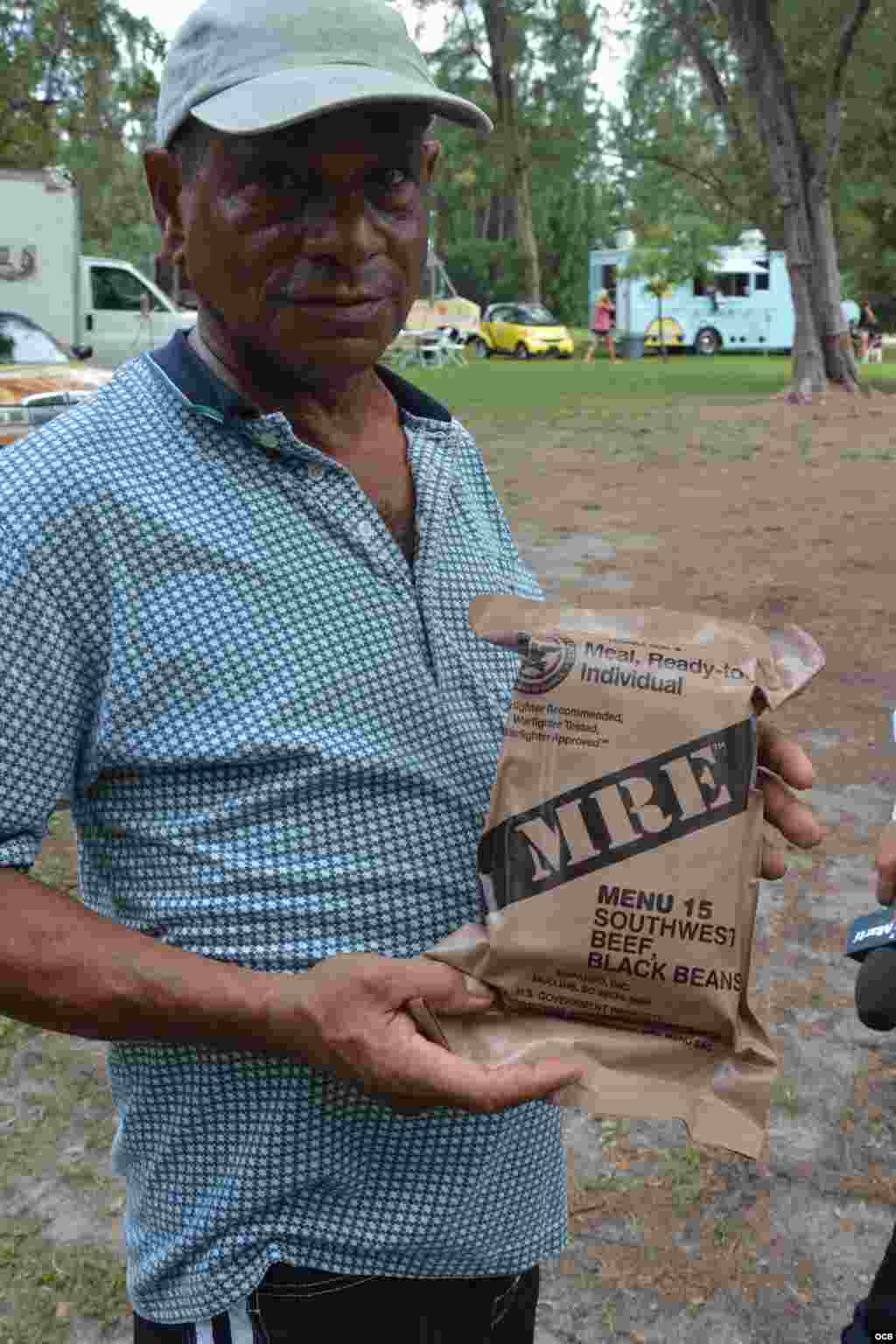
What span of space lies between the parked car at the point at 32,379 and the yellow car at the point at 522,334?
25.5 meters

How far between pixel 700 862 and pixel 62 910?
59 centimetres

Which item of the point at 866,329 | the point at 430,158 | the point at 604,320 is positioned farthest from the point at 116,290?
the point at 866,329

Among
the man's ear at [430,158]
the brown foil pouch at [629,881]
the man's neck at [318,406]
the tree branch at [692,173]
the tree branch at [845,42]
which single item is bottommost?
the brown foil pouch at [629,881]

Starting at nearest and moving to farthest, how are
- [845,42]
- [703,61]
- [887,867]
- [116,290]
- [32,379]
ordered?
[887,867]
[32,379]
[845,42]
[116,290]
[703,61]

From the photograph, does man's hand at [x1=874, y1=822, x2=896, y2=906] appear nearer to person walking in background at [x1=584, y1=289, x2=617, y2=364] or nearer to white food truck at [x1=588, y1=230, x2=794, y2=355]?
person walking in background at [x1=584, y1=289, x2=617, y2=364]

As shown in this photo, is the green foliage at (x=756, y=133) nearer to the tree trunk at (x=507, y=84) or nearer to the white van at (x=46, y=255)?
the tree trunk at (x=507, y=84)

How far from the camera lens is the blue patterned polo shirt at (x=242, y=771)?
129cm

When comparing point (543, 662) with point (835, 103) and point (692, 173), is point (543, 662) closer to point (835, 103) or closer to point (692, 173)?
point (835, 103)

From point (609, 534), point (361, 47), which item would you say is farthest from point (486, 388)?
point (361, 47)

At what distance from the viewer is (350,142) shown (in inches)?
54.5

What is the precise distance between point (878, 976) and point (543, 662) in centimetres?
70

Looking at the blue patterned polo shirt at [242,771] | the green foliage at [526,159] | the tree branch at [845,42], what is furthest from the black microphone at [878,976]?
the green foliage at [526,159]

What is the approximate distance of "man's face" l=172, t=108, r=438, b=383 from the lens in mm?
1379

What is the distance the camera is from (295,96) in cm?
130
